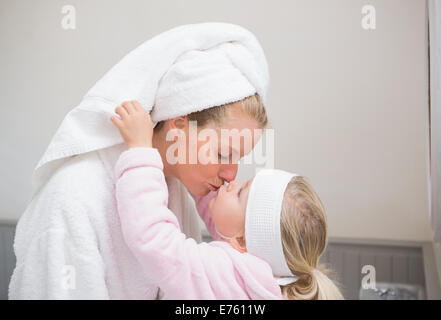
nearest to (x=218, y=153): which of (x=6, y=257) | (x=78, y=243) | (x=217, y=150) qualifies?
(x=217, y=150)

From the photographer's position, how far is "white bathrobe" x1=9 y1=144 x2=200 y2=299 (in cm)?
68

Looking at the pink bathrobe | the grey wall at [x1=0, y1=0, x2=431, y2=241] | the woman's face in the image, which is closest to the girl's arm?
the pink bathrobe

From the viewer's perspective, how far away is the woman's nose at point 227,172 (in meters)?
0.78

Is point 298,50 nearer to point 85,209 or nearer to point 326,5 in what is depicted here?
point 326,5

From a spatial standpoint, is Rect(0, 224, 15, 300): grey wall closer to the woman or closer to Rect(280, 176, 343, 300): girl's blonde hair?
the woman

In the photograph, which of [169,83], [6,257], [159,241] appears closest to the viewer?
[159,241]

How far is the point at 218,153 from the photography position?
758 mm

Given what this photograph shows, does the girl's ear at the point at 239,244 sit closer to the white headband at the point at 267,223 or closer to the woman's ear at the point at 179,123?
the white headband at the point at 267,223

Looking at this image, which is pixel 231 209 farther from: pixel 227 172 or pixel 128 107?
pixel 128 107

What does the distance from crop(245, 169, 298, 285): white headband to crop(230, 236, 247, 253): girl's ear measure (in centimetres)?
3

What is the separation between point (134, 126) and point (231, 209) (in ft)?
0.70

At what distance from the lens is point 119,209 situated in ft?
2.20

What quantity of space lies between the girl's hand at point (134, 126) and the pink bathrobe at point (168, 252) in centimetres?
2

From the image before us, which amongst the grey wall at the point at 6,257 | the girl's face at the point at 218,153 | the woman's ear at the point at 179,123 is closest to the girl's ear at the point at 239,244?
the girl's face at the point at 218,153
